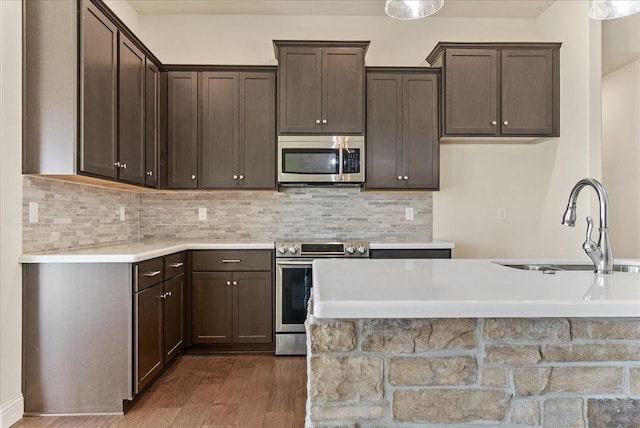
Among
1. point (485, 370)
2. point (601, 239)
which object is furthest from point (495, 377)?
point (601, 239)

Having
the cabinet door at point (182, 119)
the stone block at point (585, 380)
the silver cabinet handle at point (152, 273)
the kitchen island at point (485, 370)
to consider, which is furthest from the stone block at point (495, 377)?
the cabinet door at point (182, 119)

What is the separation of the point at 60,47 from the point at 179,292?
70.4 inches

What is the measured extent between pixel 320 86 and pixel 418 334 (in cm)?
278

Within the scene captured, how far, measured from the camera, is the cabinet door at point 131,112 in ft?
8.99

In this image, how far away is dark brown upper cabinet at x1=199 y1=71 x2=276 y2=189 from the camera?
3.54 m

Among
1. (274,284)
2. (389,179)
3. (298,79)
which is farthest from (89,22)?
(389,179)

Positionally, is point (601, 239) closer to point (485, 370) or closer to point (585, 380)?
point (585, 380)

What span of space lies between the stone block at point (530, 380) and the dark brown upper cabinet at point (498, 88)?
2749mm

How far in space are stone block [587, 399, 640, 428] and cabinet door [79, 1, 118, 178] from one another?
2.50 m

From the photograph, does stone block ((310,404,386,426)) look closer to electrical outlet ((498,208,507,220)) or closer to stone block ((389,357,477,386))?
stone block ((389,357,477,386))

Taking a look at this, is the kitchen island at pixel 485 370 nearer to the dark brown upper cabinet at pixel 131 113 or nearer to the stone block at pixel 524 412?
the stone block at pixel 524 412

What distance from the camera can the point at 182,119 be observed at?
3547mm

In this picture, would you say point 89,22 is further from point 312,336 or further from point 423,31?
point 423,31

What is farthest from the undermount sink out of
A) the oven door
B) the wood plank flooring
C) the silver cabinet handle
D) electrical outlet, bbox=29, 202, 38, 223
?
electrical outlet, bbox=29, 202, 38, 223
